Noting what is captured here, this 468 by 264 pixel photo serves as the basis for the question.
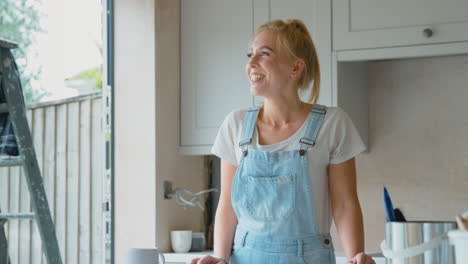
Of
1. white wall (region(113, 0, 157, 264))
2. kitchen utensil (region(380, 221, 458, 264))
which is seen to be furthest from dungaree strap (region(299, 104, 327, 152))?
white wall (region(113, 0, 157, 264))

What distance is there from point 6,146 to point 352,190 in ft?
4.22

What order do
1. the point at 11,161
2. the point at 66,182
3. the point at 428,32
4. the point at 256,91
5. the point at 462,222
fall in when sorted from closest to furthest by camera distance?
the point at 462,222, the point at 256,91, the point at 11,161, the point at 428,32, the point at 66,182

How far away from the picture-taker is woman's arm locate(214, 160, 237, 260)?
2.04 m

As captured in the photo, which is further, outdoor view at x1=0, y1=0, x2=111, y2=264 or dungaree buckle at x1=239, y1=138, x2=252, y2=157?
outdoor view at x1=0, y1=0, x2=111, y2=264

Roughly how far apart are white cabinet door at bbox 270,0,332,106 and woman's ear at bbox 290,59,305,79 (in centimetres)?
105

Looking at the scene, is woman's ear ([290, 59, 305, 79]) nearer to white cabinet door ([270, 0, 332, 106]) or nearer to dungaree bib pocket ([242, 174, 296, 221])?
dungaree bib pocket ([242, 174, 296, 221])

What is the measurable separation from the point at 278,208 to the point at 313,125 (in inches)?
9.7

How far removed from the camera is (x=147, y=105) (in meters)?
3.32

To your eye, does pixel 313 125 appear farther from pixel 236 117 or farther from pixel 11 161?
pixel 11 161

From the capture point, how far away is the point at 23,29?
284 centimetres

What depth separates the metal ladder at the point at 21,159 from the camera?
2596 mm

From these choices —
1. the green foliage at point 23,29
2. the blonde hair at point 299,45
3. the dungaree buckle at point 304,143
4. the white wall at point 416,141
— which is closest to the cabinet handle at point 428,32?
the white wall at point 416,141

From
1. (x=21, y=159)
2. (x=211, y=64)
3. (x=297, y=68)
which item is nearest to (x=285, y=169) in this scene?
(x=297, y=68)

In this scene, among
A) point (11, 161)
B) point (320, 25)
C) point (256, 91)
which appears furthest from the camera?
point (320, 25)
